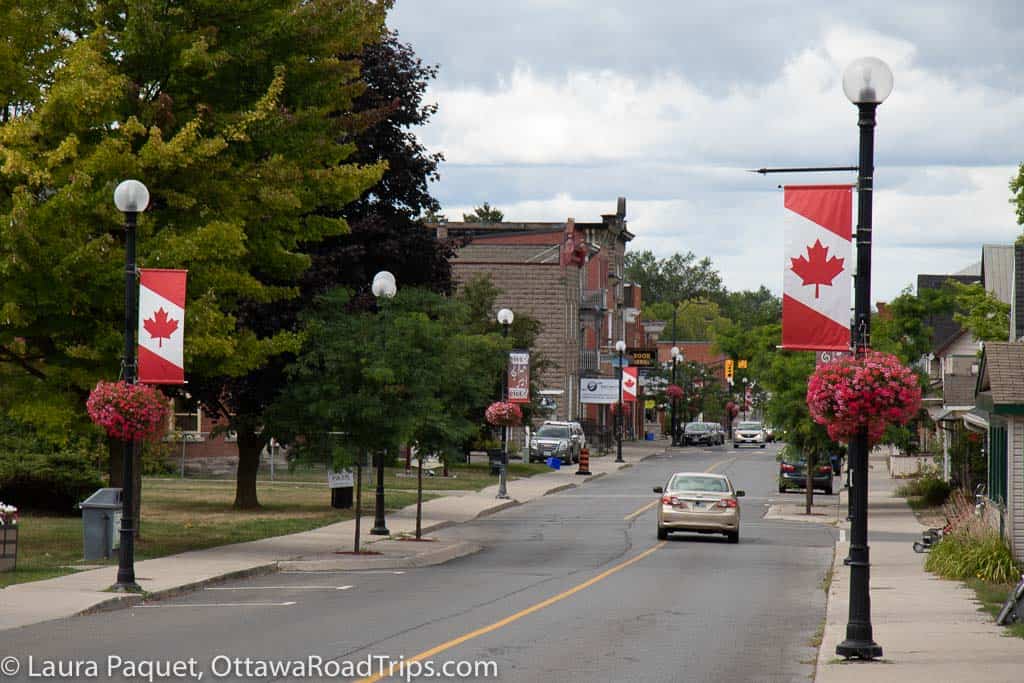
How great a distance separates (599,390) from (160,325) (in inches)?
2368

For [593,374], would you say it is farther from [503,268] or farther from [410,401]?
[410,401]

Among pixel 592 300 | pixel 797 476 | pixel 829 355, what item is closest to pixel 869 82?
pixel 829 355

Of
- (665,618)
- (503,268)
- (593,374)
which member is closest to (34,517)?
(665,618)

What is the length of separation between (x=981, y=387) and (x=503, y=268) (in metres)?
55.3

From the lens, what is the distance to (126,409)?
2036 cm

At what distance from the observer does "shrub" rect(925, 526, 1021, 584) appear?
72.5 feet

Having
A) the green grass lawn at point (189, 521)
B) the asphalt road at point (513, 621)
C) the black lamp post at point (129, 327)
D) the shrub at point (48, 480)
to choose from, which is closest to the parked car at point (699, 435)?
the green grass lawn at point (189, 521)

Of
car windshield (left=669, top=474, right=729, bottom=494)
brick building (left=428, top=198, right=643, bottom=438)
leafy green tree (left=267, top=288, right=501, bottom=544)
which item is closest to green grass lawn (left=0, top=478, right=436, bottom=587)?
leafy green tree (left=267, top=288, right=501, bottom=544)

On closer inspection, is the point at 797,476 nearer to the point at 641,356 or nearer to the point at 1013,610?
the point at 1013,610

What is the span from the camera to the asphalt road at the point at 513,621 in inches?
534

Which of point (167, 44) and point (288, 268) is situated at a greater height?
point (167, 44)

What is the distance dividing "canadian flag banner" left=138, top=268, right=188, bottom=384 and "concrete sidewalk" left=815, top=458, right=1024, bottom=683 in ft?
31.0

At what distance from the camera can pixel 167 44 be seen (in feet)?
83.0

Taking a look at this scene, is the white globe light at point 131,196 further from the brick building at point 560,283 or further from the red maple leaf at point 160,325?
the brick building at point 560,283
